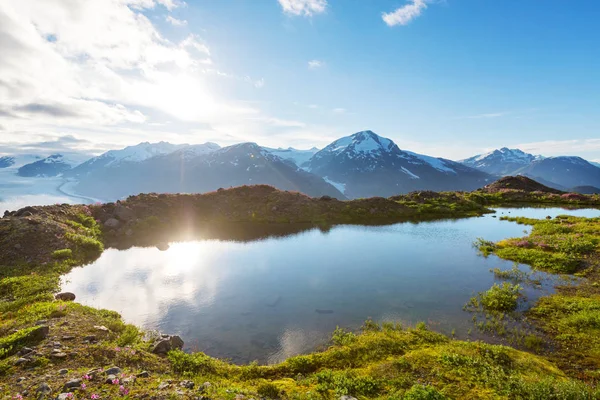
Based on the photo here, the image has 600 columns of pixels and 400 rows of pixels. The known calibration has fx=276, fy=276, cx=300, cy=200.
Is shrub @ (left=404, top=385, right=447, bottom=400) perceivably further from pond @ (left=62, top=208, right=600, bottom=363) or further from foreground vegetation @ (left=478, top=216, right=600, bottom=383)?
foreground vegetation @ (left=478, top=216, right=600, bottom=383)

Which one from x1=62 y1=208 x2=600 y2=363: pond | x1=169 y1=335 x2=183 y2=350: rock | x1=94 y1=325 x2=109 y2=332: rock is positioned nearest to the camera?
x1=169 y1=335 x2=183 y2=350: rock

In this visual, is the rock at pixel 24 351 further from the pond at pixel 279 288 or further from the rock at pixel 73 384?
the pond at pixel 279 288

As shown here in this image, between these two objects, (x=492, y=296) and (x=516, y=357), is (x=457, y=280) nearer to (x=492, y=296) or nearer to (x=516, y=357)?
(x=492, y=296)

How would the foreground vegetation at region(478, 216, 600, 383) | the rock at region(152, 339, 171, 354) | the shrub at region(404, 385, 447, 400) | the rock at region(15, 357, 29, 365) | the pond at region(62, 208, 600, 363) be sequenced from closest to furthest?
1. the shrub at region(404, 385, 447, 400)
2. the rock at region(15, 357, 29, 365)
3. the rock at region(152, 339, 171, 354)
4. the foreground vegetation at region(478, 216, 600, 383)
5. the pond at region(62, 208, 600, 363)

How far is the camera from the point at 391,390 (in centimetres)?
1175

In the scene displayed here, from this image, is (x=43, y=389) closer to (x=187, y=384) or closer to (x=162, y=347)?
(x=187, y=384)

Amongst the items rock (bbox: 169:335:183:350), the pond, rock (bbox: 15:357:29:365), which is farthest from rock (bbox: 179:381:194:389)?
rock (bbox: 15:357:29:365)

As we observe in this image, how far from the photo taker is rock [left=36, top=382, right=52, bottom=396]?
10323mm

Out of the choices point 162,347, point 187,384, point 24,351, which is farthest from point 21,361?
point 187,384

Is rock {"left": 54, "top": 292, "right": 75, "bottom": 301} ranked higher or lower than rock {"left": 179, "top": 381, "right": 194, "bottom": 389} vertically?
lower

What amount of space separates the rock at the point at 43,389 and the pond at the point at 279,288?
302 inches

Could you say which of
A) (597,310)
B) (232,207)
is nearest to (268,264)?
(597,310)

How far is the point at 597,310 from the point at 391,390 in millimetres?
18502

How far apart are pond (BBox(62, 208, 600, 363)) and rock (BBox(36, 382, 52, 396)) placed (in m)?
7.66
